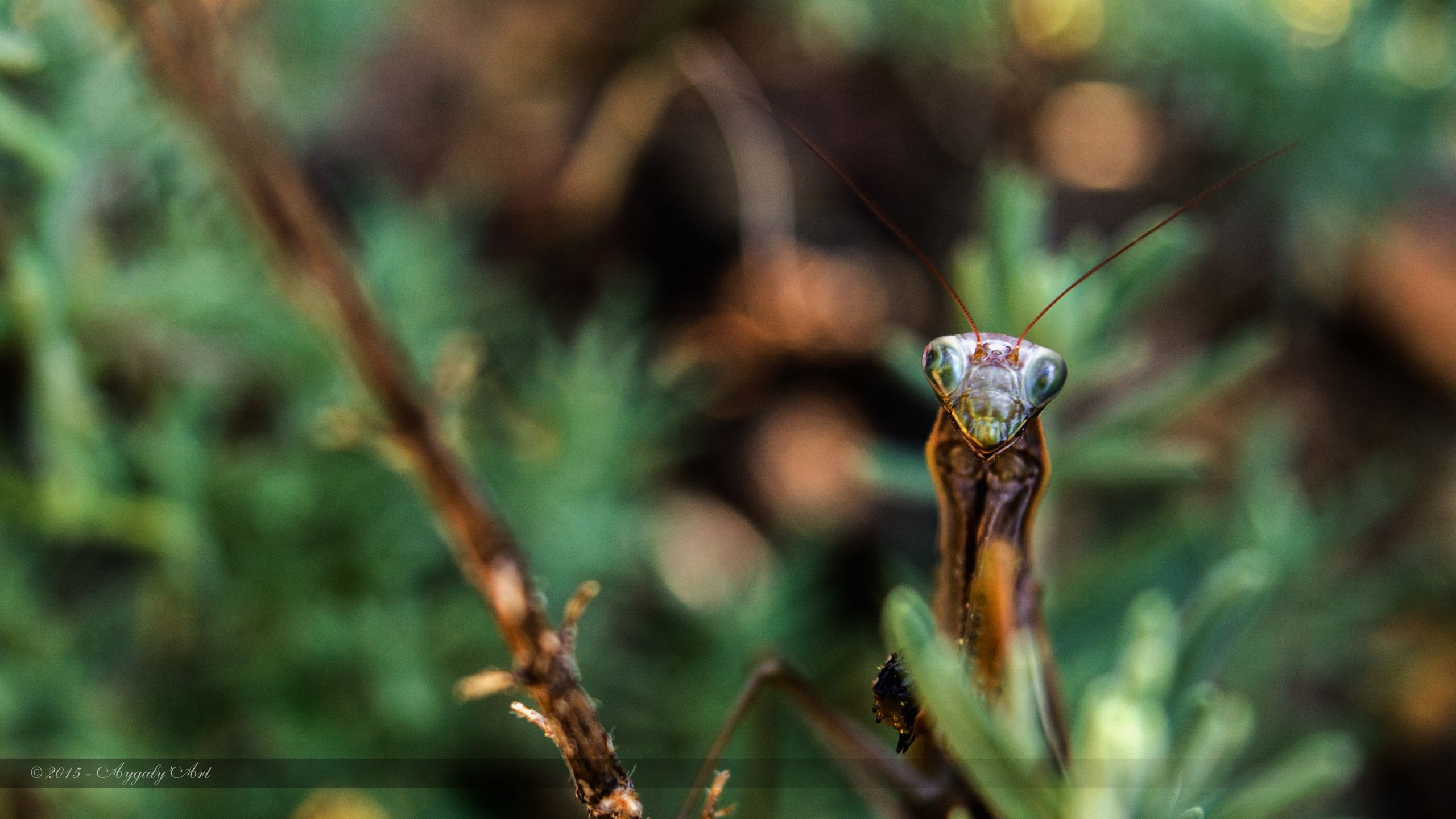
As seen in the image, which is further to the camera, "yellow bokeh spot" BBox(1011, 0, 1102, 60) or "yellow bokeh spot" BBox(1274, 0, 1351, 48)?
"yellow bokeh spot" BBox(1011, 0, 1102, 60)

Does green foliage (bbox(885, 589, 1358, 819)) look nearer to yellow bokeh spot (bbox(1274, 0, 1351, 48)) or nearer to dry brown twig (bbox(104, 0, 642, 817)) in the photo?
dry brown twig (bbox(104, 0, 642, 817))

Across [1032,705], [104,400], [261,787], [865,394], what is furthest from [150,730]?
[865,394]

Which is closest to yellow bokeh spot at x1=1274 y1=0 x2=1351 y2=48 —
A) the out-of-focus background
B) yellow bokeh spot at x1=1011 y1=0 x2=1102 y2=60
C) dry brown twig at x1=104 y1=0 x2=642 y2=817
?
the out-of-focus background

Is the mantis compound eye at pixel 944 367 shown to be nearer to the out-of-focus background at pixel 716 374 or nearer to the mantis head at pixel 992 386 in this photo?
the mantis head at pixel 992 386

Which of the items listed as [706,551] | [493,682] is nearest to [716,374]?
[706,551]

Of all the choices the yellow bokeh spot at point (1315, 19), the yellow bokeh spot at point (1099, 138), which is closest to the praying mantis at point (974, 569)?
the yellow bokeh spot at point (1315, 19)

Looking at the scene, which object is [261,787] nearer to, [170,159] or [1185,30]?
[170,159]
